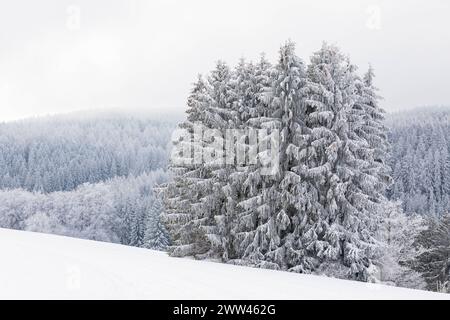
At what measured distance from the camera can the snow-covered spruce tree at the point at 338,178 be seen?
23.3 meters

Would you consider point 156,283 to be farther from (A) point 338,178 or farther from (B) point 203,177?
(B) point 203,177

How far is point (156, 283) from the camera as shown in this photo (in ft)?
33.8

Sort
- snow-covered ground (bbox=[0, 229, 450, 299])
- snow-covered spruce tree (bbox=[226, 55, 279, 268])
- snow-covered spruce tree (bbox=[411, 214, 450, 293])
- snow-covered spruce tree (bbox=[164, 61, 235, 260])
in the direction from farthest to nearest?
snow-covered spruce tree (bbox=[411, 214, 450, 293]) < snow-covered spruce tree (bbox=[164, 61, 235, 260]) < snow-covered spruce tree (bbox=[226, 55, 279, 268]) < snow-covered ground (bbox=[0, 229, 450, 299])

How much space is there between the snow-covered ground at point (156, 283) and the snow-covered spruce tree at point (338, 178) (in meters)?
10.5

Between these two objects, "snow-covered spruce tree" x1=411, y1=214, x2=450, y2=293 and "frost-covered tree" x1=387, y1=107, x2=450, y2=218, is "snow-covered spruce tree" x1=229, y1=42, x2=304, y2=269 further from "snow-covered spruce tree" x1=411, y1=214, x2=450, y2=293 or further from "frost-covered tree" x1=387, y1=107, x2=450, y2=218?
"frost-covered tree" x1=387, y1=107, x2=450, y2=218

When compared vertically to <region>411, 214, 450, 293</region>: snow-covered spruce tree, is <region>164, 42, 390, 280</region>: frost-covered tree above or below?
above

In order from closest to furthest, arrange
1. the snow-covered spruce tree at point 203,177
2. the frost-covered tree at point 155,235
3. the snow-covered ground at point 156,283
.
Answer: the snow-covered ground at point 156,283 < the snow-covered spruce tree at point 203,177 < the frost-covered tree at point 155,235

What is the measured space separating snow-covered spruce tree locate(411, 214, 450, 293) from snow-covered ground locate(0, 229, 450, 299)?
101 ft

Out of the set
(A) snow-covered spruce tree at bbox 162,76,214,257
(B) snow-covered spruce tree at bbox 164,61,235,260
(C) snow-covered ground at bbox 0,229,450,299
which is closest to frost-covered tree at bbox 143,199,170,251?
(A) snow-covered spruce tree at bbox 162,76,214,257

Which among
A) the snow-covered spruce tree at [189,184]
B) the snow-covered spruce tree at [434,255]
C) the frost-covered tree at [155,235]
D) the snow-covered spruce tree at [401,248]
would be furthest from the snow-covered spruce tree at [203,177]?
the frost-covered tree at [155,235]

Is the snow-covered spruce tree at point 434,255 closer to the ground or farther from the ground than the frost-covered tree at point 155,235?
farther from the ground

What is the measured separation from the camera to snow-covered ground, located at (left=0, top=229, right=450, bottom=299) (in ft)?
30.1

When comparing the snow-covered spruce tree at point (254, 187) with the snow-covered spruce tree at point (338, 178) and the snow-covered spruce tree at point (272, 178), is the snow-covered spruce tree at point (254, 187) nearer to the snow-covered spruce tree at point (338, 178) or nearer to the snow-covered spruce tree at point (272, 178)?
the snow-covered spruce tree at point (272, 178)

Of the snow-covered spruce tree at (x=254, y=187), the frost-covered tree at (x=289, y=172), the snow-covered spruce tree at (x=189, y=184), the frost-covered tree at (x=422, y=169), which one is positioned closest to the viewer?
the frost-covered tree at (x=289, y=172)
